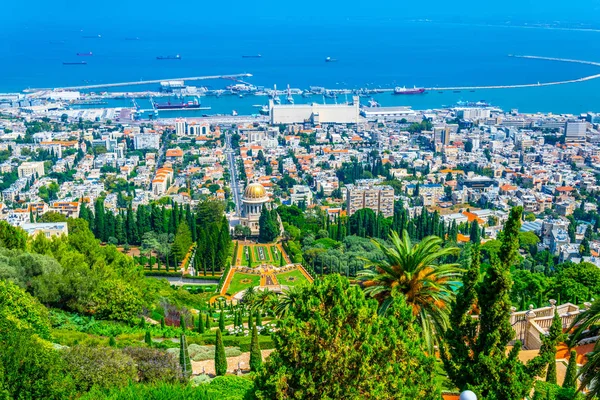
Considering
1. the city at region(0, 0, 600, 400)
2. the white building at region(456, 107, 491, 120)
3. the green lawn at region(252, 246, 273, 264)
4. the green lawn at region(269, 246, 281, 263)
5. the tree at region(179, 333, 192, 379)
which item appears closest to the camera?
the city at region(0, 0, 600, 400)

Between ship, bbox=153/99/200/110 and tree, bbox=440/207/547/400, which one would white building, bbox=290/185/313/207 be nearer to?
ship, bbox=153/99/200/110

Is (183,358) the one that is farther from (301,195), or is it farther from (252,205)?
(301,195)

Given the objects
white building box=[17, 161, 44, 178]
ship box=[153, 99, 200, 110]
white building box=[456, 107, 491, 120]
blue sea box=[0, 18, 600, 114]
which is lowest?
white building box=[17, 161, 44, 178]

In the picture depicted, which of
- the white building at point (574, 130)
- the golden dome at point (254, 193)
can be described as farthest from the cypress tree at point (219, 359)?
the white building at point (574, 130)

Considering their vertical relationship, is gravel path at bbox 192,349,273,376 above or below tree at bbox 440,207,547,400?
below

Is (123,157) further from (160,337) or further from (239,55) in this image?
(239,55)

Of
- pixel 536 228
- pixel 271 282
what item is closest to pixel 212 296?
pixel 271 282

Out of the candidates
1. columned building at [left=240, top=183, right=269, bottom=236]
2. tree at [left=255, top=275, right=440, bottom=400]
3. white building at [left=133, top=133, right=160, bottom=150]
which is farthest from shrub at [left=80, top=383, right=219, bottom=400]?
white building at [left=133, top=133, right=160, bottom=150]
